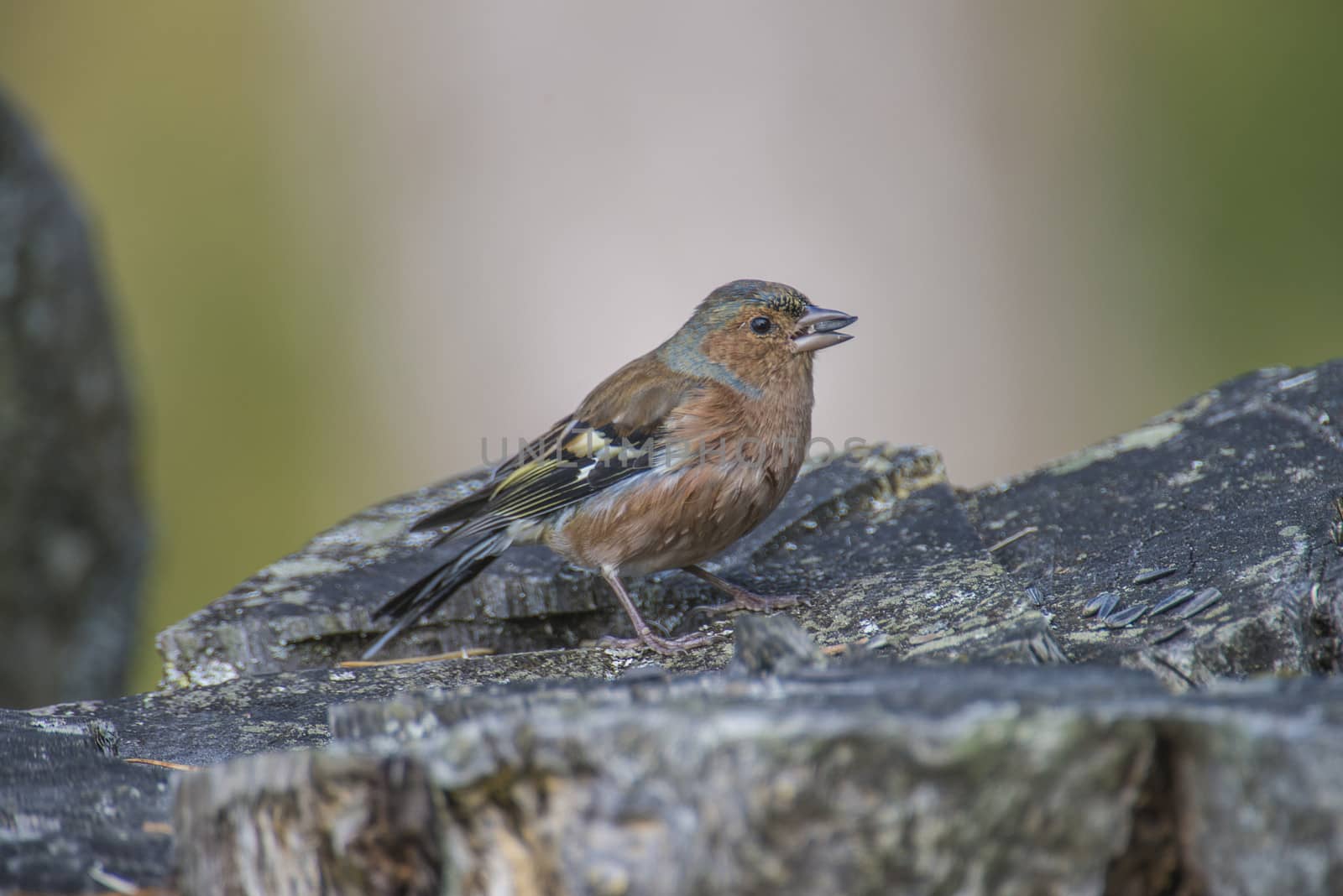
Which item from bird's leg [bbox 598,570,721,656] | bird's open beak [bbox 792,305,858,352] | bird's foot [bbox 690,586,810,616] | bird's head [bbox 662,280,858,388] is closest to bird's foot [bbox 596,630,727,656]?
A: bird's leg [bbox 598,570,721,656]

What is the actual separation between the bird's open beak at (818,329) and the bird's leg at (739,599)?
0.79 m

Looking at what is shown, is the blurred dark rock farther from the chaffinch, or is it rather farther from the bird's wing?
the chaffinch

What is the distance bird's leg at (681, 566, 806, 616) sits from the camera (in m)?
3.47

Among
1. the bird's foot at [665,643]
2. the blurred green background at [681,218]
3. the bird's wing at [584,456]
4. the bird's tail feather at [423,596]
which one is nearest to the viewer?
the bird's foot at [665,643]

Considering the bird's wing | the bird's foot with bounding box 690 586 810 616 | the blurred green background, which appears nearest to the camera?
the bird's foot with bounding box 690 586 810 616

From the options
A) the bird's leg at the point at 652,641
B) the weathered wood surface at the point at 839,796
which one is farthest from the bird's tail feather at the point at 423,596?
the weathered wood surface at the point at 839,796


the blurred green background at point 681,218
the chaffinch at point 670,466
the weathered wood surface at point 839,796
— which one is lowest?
the weathered wood surface at point 839,796

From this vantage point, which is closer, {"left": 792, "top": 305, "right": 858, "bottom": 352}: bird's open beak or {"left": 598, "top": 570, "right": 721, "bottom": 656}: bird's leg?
{"left": 598, "top": 570, "right": 721, "bottom": 656}: bird's leg

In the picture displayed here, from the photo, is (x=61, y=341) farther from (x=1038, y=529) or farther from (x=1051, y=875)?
(x=1051, y=875)

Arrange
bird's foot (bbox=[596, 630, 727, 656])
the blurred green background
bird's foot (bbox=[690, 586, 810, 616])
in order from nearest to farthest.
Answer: bird's foot (bbox=[596, 630, 727, 656]), bird's foot (bbox=[690, 586, 810, 616]), the blurred green background

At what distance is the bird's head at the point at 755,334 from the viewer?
167 inches

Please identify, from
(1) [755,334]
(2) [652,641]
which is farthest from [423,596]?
(1) [755,334]

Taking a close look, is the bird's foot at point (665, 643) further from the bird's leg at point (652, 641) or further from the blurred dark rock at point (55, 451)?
the blurred dark rock at point (55, 451)

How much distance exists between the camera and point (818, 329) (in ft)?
14.2
